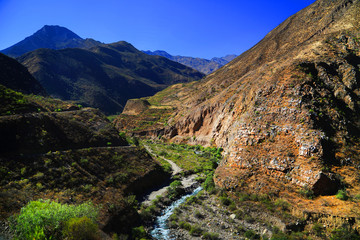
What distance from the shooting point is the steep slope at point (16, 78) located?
201ft

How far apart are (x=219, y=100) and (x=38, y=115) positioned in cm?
4231

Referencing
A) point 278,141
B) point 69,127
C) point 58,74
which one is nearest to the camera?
point 278,141

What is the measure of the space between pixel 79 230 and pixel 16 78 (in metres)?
75.3

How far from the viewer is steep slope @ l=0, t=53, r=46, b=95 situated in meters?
61.4

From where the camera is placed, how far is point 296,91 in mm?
27438

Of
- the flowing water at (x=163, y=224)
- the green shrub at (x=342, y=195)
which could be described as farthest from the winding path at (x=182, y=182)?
the green shrub at (x=342, y=195)

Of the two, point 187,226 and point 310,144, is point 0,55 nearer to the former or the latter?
point 187,226

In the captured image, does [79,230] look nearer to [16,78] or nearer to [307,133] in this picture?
[307,133]

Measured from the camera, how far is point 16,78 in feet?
215

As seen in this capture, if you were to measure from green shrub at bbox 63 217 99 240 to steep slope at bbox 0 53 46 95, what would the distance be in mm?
65755

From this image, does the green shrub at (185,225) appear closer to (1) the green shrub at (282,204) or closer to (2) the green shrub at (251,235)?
(2) the green shrub at (251,235)

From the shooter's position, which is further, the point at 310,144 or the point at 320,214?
the point at 310,144

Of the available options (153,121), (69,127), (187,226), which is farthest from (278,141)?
(153,121)

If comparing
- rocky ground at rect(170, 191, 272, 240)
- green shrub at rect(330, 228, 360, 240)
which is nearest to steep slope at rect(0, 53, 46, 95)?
rocky ground at rect(170, 191, 272, 240)
